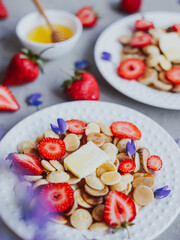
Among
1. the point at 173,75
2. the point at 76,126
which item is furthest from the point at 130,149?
the point at 173,75

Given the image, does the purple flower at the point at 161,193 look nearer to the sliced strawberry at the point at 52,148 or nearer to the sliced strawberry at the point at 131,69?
the sliced strawberry at the point at 52,148

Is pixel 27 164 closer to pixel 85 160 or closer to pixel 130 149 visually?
pixel 85 160

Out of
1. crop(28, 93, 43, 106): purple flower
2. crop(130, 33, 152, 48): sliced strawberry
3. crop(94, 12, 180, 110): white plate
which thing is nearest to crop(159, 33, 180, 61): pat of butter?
crop(130, 33, 152, 48): sliced strawberry

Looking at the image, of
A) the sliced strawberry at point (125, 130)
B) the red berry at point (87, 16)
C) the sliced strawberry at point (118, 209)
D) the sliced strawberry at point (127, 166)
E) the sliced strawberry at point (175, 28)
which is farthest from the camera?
the red berry at point (87, 16)

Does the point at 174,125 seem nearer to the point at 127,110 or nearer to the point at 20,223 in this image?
the point at 127,110

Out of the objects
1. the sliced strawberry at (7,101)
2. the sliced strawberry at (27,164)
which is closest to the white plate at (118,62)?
the sliced strawberry at (7,101)

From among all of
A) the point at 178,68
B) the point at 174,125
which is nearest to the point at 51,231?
the point at 174,125
